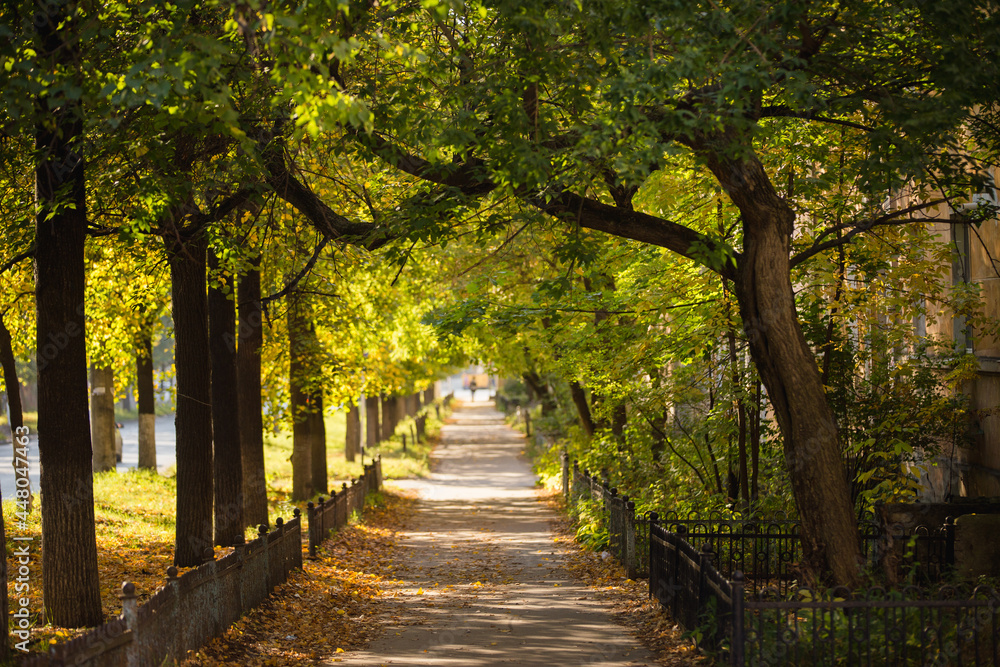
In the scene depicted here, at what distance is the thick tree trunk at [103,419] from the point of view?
67.8ft

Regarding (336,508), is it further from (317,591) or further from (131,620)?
(131,620)

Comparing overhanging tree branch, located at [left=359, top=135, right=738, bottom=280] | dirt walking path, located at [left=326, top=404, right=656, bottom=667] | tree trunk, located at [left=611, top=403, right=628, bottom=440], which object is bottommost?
dirt walking path, located at [left=326, top=404, right=656, bottom=667]

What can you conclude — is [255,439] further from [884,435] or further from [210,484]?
[884,435]

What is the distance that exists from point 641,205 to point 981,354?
15.3 ft

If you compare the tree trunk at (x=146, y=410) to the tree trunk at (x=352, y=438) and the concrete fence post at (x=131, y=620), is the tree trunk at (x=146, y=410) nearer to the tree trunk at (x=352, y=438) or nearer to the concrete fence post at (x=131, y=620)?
the tree trunk at (x=352, y=438)

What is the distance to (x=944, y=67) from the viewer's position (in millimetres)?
6555

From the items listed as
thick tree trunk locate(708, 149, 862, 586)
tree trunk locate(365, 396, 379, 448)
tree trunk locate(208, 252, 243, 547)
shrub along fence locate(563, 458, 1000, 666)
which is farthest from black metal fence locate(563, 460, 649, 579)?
tree trunk locate(365, 396, 379, 448)

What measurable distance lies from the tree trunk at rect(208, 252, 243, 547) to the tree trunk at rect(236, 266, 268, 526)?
1.45 meters

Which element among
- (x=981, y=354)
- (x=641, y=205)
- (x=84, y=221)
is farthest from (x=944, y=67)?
(x=84, y=221)

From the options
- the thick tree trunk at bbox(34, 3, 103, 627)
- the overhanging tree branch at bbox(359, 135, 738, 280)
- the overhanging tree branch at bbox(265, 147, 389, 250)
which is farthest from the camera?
the overhanging tree branch at bbox(265, 147, 389, 250)

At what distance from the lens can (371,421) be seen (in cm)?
3322

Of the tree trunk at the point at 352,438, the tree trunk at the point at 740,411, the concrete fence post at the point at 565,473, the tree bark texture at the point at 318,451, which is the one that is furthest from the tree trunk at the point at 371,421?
the tree trunk at the point at 740,411

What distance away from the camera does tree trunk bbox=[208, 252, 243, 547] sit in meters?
11.7

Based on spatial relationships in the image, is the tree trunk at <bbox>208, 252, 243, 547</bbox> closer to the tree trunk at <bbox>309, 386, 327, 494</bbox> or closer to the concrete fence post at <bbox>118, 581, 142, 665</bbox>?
the concrete fence post at <bbox>118, 581, 142, 665</bbox>
